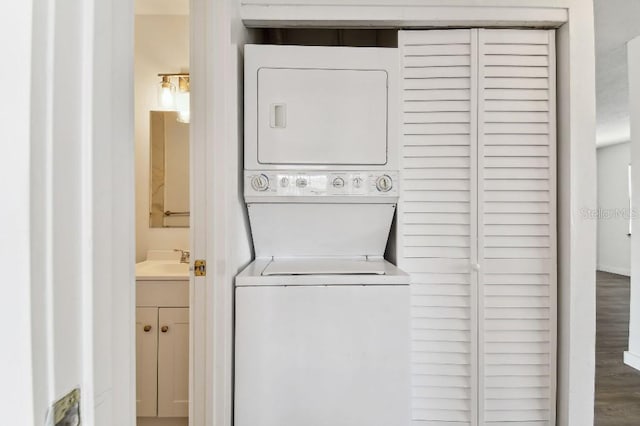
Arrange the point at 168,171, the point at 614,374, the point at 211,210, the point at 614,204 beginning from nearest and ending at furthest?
1. the point at 211,210
2. the point at 168,171
3. the point at 614,374
4. the point at 614,204

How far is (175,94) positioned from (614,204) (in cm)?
722

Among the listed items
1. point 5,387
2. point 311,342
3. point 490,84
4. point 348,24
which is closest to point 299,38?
point 348,24

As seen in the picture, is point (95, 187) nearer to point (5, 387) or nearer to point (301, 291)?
point (5, 387)

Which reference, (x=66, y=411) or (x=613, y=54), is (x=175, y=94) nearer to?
(x=66, y=411)

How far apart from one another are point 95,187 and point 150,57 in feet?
8.08

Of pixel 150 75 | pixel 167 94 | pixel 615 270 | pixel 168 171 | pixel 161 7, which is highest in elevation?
pixel 161 7

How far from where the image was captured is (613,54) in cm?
301

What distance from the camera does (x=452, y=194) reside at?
68.4 inches

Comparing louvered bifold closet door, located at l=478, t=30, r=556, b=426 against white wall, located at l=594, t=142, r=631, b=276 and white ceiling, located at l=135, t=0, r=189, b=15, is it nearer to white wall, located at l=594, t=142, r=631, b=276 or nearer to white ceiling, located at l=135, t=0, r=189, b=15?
white ceiling, located at l=135, t=0, r=189, b=15

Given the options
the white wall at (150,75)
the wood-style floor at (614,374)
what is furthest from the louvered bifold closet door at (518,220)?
the white wall at (150,75)

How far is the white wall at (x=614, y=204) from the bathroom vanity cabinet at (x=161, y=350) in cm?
665

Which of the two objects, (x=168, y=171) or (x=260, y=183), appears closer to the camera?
(x=260, y=183)

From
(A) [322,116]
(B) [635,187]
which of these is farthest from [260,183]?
(B) [635,187]

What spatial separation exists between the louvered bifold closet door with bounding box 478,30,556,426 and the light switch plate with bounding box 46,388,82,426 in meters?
1.74
